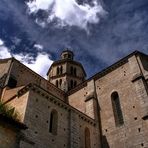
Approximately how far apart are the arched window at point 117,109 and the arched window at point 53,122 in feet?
16.9

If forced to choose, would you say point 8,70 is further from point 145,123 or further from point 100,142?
point 145,123

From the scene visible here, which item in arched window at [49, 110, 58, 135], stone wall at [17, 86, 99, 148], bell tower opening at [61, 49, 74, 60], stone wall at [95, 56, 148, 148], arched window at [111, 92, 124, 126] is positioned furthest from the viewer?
bell tower opening at [61, 49, 74, 60]

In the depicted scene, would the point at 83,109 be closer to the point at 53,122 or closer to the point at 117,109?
the point at 117,109

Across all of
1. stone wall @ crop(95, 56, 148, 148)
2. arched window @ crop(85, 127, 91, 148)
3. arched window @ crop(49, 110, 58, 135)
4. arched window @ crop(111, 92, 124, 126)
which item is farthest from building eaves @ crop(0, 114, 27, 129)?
arched window @ crop(111, 92, 124, 126)

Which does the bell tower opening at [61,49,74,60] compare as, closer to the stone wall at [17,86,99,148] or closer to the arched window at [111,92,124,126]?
the arched window at [111,92,124,126]

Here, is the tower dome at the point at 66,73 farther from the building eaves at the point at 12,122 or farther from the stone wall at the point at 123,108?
the building eaves at the point at 12,122

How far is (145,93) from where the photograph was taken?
16.1m

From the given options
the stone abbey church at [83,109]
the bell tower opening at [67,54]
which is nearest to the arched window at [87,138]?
the stone abbey church at [83,109]

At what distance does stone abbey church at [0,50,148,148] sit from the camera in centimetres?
1304

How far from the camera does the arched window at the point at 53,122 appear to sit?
48.4 ft

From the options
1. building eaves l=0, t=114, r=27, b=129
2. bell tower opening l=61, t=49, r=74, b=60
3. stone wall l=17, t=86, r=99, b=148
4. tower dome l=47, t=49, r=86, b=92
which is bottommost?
building eaves l=0, t=114, r=27, b=129

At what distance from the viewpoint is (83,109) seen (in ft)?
68.8

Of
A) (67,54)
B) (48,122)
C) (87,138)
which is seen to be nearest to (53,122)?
(48,122)

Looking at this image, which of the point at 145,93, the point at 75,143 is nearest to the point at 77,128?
the point at 75,143
